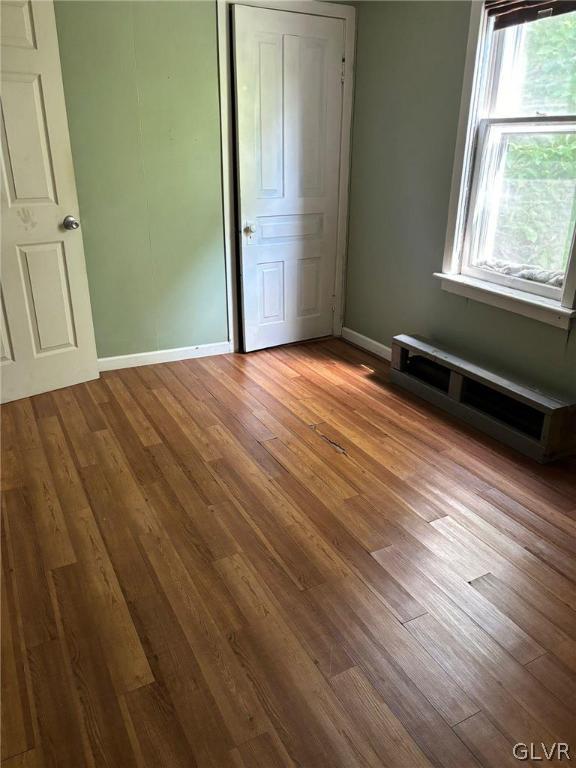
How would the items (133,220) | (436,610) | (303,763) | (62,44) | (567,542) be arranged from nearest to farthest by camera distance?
1. (303,763)
2. (436,610)
3. (567,542)
4. (62,44)
5. (133,220)

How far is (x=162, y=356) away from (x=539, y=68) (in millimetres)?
2725

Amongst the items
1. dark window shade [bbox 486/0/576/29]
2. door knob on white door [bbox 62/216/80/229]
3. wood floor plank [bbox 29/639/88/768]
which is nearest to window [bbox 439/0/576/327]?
dark window shade [bbox 486/0/576/29]

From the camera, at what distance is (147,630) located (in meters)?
1.80

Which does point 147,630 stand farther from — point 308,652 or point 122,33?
point 122,33

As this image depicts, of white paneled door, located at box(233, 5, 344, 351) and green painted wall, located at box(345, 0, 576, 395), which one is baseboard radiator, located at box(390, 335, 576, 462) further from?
white paneled door, located at box(233, 5, 344, 351)

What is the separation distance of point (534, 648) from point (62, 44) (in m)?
3.53

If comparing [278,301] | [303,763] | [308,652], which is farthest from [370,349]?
[303,763]

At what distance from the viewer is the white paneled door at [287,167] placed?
356 centimetres

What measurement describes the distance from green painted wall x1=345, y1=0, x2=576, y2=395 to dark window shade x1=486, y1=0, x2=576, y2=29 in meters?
0.21

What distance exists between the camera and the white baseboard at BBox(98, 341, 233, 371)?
12.3 feet

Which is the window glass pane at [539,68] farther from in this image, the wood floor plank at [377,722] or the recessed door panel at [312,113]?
the wood floor plank at [377,722]

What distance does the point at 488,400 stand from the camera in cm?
314

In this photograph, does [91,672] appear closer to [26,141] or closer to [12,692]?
[12,692]

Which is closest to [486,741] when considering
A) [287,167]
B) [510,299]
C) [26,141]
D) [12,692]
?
[12,692]
